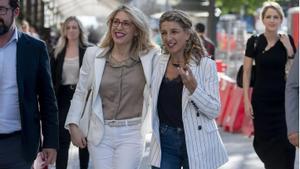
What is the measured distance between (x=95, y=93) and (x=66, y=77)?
251 centimetres

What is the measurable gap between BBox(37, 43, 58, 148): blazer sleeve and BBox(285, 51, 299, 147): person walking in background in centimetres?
149

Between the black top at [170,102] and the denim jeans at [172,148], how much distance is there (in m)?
0.05

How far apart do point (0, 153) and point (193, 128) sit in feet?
4.33

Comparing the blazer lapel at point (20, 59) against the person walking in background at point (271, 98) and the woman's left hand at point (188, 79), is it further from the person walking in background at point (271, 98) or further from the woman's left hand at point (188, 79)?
the person walking in background at point (271, 98)

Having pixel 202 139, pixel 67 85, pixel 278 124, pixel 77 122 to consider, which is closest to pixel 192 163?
pixel 202 139

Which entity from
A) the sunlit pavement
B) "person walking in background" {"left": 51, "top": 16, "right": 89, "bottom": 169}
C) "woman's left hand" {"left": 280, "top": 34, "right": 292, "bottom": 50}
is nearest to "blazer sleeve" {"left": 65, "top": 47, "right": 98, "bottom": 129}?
"woman's left hand" {"left": 280, "top": 34, "right": 292, "bottom": 50}

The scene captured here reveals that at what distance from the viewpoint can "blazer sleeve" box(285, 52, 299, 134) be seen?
455cm

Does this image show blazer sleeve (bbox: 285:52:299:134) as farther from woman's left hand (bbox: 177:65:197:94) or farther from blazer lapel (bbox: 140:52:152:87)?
blazer lapel (bbox: 140:52:152:87)

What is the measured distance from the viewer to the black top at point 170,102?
5043 millimetres

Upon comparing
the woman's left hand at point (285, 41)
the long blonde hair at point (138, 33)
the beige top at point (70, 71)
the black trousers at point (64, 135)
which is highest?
the long blonde hair at point (138, 33)

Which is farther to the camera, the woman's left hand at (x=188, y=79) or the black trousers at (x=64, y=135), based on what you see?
the black trousers at (x=64, y=135)

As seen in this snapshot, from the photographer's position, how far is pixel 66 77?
25.5 ft

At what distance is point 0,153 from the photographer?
4.48 meters

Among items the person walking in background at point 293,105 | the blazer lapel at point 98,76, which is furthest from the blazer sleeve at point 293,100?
the blazer lapel at point 98,76
